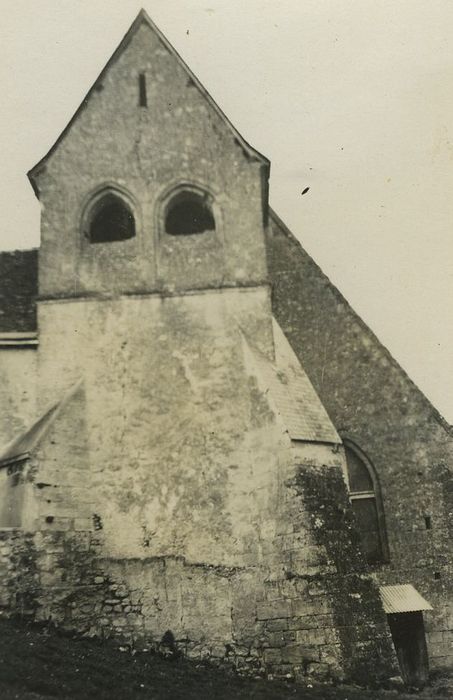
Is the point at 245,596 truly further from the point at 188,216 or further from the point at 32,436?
the point at 188,216

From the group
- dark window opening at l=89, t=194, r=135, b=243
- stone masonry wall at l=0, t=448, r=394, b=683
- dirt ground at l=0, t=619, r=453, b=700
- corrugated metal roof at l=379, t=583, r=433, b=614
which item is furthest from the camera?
dark window opening at l=89, t=194, r=135, b=243

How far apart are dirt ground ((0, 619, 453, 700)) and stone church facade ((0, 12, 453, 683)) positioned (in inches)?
14.4

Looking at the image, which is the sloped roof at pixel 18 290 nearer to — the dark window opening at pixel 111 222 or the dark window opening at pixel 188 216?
the dark window opening at pixel 111 222

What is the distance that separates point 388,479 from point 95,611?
6649 millimetres

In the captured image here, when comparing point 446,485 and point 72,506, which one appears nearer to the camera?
point 72,506

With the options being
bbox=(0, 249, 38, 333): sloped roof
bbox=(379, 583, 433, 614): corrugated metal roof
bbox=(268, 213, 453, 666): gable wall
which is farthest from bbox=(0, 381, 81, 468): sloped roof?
bbox=(379, 583, 433, 614): corrugated metal roof

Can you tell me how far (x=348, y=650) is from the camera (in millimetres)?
10094

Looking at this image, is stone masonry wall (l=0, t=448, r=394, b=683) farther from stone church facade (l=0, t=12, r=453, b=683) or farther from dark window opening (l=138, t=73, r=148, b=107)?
dark window opening (l=138, t=73, r=148, b=107)

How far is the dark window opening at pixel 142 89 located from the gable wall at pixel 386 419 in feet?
15.2

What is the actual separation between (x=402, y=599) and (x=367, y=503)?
226cm

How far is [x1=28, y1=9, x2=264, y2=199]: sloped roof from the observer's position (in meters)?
13.7

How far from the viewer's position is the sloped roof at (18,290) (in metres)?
13.3

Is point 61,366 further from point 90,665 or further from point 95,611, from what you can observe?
point 90,665

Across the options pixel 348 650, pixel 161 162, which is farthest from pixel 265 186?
pixel 348 650
